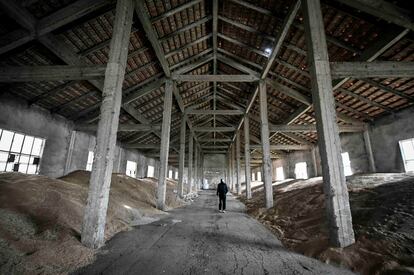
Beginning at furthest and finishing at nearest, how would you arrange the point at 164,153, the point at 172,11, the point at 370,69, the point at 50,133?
the point at 50,133 < the point at 164,153 < the point at 172,11 < the point at 370,69

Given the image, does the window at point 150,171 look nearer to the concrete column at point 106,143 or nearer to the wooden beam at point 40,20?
the wooden beam at point 40,20

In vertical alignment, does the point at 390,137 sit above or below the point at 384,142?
above

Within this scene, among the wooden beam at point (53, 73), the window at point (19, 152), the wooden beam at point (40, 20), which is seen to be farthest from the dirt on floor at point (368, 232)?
the window at point (19, 152)

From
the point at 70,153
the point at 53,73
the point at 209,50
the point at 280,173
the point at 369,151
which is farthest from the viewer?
the point at 280,173

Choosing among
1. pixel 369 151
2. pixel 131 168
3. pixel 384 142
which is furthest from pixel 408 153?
pixel 131 168

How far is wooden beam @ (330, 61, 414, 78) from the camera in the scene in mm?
4816

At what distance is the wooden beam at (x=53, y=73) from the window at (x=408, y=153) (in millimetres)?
15884

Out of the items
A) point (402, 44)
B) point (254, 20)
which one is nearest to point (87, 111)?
point (254, 20)

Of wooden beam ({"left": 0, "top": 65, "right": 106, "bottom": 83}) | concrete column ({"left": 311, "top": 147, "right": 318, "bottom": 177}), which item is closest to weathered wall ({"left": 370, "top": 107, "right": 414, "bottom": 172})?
concrete column ({"left": 311, "top": 147, "right": 318, "bottom": 177})

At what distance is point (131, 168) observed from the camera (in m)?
22.7

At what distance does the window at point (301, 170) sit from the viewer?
22241 mm

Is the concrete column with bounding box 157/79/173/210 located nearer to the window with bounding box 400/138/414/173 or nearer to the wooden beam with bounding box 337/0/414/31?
the wooden beam with bounding box 337/0/414/31

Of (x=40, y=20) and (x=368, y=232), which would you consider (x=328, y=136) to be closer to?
(x=368, y=232)

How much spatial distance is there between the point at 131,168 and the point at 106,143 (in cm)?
2000
